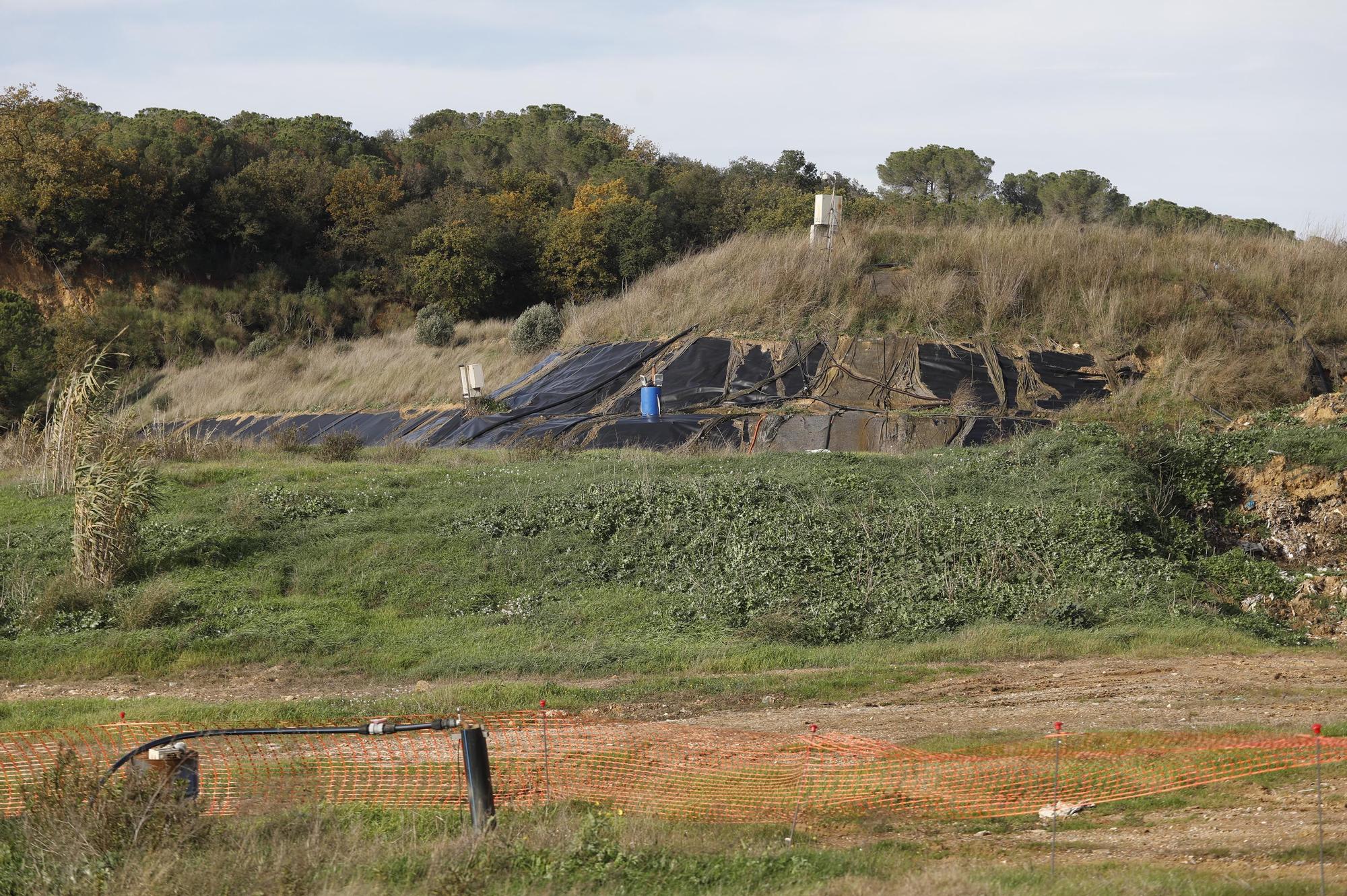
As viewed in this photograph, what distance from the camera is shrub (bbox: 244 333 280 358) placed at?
111 ft

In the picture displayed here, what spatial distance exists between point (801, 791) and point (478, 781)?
2072 millimetres

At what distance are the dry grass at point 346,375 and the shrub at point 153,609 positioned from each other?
38.8ft

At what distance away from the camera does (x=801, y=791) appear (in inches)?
257

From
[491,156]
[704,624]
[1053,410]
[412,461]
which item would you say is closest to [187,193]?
[491,156]

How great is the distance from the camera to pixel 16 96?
127 ft

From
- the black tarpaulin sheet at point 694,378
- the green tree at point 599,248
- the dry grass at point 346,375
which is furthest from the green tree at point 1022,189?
the black tarpaulin sheet at point 694,378

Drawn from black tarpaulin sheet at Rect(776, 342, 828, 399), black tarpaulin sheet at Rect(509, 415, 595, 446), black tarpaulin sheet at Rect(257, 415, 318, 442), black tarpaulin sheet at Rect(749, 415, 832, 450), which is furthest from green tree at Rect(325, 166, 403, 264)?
black tarpaulin sheet at Rect(749, 415, 832, 450)

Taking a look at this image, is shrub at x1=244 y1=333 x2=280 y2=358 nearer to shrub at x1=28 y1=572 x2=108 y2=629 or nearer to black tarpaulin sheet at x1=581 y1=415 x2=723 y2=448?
black tarpaulin sheet at x1=581 y1=415 x2=723 y2=448

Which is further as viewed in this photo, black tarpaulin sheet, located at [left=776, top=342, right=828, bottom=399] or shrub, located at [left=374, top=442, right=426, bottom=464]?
black tarpaulin sheet, located at [left=776, top=342, right=828, bottom=399]

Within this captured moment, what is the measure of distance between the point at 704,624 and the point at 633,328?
1323cm

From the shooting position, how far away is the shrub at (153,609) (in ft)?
35.8

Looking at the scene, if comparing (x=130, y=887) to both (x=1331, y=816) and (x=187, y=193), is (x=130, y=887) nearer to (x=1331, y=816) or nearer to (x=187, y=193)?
(x=1331, y=816)

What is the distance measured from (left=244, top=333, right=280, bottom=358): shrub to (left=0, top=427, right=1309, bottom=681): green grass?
66.6 ft

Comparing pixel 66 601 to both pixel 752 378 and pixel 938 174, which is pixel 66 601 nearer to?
pixel 752 378
